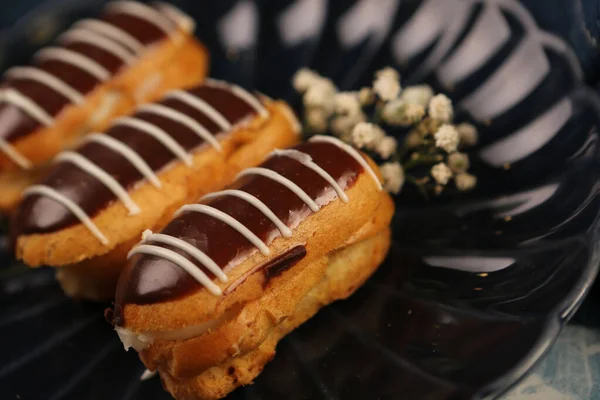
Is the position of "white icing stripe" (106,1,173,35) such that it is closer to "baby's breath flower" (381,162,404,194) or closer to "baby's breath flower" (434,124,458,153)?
"baby's breath flower" (381,162,404,194)

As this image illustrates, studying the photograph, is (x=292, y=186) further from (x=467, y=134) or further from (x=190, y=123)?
(x=467, y=134)

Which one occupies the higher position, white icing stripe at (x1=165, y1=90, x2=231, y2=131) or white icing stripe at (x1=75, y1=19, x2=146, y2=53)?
white icing stripe at (x1=75, y1=19, x2=146, y2=53)

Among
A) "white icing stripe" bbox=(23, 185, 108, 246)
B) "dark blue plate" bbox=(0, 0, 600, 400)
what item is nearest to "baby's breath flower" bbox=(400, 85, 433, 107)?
"dark blue plate" bbox=(0, 0, 600, 400)

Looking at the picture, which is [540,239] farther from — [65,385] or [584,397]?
[65,385]

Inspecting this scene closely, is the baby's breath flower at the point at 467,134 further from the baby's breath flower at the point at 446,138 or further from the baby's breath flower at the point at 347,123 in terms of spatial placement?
the baby's breath flower at the point at 347,123

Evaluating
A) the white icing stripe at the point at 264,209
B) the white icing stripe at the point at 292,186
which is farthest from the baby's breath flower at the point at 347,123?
the white icing stripe at the point at 264,209

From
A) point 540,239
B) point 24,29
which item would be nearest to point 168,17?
point 24,29
